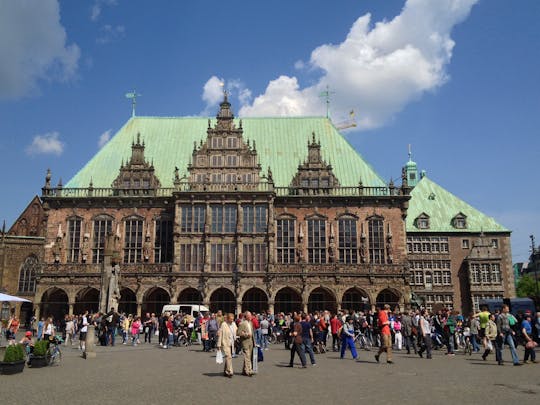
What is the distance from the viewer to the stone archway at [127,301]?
142ft

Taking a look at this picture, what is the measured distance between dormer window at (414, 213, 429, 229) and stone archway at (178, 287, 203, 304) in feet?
89.6

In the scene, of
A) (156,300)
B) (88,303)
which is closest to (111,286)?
(156,300)

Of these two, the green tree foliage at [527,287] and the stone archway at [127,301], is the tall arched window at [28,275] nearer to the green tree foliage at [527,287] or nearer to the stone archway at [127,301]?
the stone archway at [127,301]

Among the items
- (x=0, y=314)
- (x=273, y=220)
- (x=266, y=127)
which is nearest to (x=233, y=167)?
(x=273, y=220)

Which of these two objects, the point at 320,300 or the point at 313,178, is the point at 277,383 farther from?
the point at 313,178

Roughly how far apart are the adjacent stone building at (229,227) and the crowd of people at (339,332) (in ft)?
37.6

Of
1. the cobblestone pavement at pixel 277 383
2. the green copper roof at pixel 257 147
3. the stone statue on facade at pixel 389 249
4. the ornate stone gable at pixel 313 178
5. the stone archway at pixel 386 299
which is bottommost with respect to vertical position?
the cobblestone pavement at pixel 277 383

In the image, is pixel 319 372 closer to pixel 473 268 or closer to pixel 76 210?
pixel 76 210

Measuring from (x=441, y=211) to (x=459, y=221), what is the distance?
7.89ft

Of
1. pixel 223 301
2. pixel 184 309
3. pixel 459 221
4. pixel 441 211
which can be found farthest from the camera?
pixel 441 211

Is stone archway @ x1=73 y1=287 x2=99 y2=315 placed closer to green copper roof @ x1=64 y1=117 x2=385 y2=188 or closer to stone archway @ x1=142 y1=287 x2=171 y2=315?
stone archway @ x1=142 y1=287 x2=171 y2=315

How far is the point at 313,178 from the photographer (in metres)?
46.7

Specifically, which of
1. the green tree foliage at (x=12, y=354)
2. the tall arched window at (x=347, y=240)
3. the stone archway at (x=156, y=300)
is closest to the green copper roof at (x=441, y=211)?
the tall arched window at (x=347, y=240)

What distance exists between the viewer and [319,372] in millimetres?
15375
